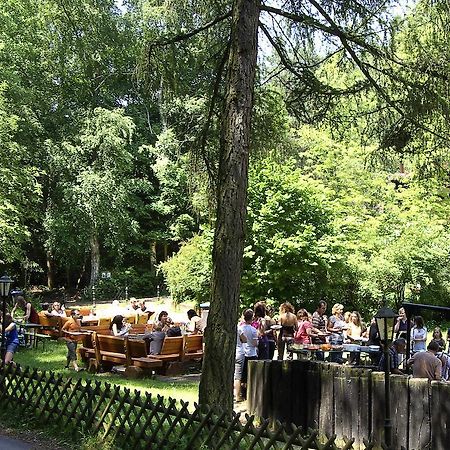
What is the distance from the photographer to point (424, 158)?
880 cm

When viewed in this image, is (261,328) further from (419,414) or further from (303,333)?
(419,414)

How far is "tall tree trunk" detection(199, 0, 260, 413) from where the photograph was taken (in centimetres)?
698

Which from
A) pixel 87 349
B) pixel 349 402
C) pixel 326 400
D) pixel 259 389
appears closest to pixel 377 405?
pixel 349 402

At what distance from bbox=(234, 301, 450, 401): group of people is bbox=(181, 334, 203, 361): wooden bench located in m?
1.42

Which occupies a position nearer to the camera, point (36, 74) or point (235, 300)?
point (235, 300)

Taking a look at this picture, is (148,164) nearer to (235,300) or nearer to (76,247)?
(76,247)

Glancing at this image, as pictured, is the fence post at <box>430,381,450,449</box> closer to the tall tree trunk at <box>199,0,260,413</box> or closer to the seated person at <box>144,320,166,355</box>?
the tall tree trunk at <box>199,0,260,413</box>

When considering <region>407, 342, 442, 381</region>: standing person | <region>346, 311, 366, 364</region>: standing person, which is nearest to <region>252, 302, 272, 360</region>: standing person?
<region>346, 311, 366, 364</region>: standing person

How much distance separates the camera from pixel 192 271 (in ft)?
89.0

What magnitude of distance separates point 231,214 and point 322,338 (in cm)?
780

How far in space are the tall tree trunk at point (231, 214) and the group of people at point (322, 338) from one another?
3.42 m

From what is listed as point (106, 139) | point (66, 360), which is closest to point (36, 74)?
point (106, 139)

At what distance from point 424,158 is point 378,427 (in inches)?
144

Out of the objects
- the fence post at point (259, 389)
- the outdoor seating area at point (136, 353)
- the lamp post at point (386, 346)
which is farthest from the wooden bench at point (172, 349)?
the lamp post at point (386, 346)
